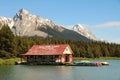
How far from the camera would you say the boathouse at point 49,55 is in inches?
3396

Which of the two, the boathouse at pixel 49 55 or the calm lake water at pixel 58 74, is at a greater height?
the boathouse at pixel 49 55

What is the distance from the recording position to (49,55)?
8638 centimetres

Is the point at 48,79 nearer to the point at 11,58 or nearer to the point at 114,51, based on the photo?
the point at 11,58

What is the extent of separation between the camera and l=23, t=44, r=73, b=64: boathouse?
283 feet

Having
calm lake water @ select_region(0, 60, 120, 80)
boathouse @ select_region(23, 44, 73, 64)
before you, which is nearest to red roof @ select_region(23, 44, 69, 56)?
boathouse @ select_region(23, 44, 73, 64)

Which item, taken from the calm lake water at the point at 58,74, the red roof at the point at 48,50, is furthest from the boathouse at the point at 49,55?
the calm lake water at the point at 58,74

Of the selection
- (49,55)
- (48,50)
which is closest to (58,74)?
Result: (49,55)

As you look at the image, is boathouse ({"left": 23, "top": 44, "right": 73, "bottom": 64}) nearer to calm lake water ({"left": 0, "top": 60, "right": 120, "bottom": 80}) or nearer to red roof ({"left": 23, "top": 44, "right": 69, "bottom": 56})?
red roof ({"left": 23, "top": 44, "right": 69, "bottom": 56})

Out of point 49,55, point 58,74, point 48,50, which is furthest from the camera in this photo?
point 48,50

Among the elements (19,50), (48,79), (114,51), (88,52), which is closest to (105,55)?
(114,51)

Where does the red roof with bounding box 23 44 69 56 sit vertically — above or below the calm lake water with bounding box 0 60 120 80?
above

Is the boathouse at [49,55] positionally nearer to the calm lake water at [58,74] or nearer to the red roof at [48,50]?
the red roof at [48,50]

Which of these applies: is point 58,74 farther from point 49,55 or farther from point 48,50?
point 48,50

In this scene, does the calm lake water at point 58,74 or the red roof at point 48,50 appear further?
the red roof at point 48,50
